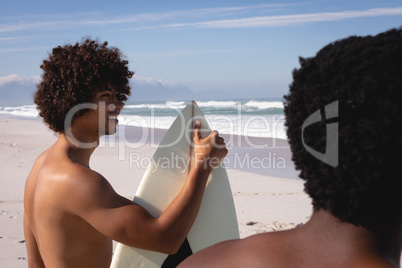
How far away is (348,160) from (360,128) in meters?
0.06

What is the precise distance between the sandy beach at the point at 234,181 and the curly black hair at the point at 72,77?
2254 mm

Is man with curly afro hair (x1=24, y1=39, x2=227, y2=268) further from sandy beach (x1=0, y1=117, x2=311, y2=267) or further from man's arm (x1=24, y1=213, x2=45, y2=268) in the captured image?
sandy beach (x1=0, y1=117, x2=311, y2=267)

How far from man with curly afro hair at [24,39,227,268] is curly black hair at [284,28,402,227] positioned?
0.98 meters

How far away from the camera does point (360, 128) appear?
781mm

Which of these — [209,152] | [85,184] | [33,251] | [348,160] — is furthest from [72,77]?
[348,160]

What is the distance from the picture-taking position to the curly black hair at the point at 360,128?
2.56 ft

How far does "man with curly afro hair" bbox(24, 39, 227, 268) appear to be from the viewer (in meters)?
1.67

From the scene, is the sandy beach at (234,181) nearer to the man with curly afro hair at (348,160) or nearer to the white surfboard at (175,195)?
the white surfboard at (175,195)

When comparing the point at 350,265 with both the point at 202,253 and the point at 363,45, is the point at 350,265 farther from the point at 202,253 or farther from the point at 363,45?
the point at 363,45

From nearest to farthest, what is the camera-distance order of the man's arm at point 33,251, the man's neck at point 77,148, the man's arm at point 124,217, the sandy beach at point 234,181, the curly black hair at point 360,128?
the curly black hair at point 360,128
the man's arm at point 124,217
the man's neck at point 77,148
the man's arm at point 33,251
the sandy beach at point 234,181

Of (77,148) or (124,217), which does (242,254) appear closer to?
(124,217)

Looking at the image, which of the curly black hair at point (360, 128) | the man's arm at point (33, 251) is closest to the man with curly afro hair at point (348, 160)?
the curly black hair at point (360, 128)

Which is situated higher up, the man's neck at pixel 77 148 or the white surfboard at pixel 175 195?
the man's neck at pixel 77 148

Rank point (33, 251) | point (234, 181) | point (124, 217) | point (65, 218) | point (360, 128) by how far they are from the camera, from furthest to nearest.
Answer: point (234, 181)
point (33, 251)
point (65, 218)
point (124, 217)
point (360, 128)
